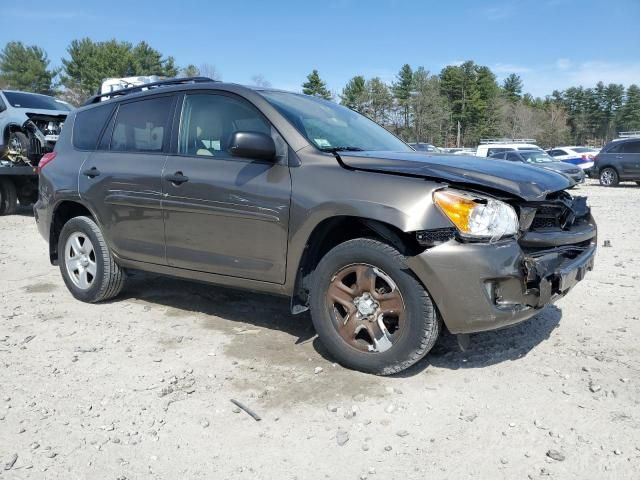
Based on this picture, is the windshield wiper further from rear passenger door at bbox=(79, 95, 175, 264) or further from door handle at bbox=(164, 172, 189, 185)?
rear passenger door at bbox=(79, 95, 175, 264)

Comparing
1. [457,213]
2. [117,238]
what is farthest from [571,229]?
[117,238]

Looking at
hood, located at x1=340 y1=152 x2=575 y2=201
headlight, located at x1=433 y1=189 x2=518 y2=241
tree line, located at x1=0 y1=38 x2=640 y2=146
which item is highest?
tree line, located at x1=0 y1=38 x2=640 y2=146

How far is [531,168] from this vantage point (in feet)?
11.8

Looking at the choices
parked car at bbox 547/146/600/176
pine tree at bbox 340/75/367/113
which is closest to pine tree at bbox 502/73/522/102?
pine tree at bbox 340/75/367/113

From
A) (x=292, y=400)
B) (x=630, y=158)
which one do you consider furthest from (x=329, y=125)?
(x=630, y=158)

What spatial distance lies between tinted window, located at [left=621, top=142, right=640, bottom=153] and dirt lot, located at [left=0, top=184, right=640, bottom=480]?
16166mm

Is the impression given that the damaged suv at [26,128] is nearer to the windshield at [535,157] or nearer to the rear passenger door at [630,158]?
the windshield at [535,157]

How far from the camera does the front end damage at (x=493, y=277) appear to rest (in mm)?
2883

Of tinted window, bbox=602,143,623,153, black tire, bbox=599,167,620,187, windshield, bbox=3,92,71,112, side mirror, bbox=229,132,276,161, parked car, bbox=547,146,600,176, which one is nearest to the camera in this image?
side mirror, bbox=229,132,276,161

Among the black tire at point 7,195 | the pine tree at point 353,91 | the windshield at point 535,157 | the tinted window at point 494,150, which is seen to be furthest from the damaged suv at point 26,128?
the pine tree at point 353,91

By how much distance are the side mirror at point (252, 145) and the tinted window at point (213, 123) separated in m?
0.24

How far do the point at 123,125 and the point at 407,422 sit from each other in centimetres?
338

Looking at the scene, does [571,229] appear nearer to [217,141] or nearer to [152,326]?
[217,141]

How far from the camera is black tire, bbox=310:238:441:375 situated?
9.93 feet
